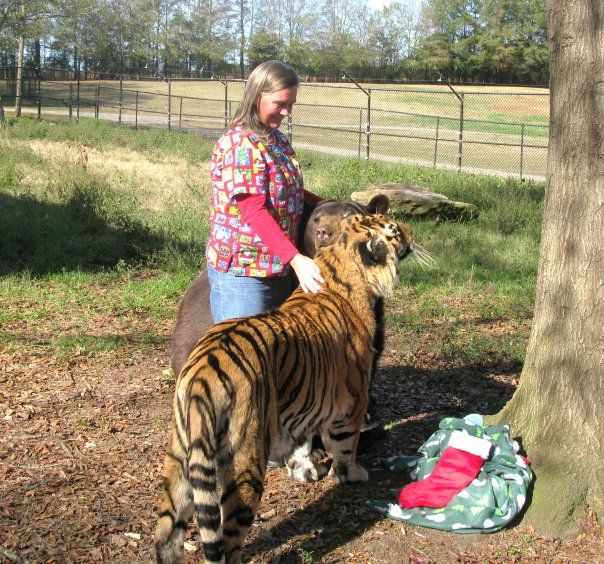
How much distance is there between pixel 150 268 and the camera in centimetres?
972

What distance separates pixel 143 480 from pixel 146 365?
2114 mm

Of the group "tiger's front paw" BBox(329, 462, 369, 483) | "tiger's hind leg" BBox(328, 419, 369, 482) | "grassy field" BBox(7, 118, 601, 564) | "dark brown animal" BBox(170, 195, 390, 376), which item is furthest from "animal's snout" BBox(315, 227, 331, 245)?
"grassy field" BBox(7, 118, 601, 564)

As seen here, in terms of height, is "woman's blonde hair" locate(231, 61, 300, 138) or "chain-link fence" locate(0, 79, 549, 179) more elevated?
"chain-link fence" locate(0, 79, 549, 179)

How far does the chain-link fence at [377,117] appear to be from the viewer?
83.2 ft

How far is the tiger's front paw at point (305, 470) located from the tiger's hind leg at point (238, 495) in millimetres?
1409

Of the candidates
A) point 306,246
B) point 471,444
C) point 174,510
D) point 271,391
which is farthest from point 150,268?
point 174,510

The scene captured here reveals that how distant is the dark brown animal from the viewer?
15.0 feet

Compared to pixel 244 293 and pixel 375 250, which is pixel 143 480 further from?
pixel 375 250

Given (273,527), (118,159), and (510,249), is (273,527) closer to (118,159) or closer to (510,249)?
(510,249)

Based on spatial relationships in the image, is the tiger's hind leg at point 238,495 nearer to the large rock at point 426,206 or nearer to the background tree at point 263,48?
the large rock at point 426,206

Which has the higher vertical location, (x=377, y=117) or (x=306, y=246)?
(x=377, y=117)

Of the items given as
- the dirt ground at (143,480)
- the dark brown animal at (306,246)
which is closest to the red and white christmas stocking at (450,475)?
the dirt ground at (143,480)

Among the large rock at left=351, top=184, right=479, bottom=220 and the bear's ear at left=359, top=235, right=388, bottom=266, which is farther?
the large rock at left=351, top=184, right=479, bottom=220

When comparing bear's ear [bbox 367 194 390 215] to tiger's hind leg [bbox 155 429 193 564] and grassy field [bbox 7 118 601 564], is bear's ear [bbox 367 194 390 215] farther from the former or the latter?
tiger's hind leg [bbox 155 429 193 564]
